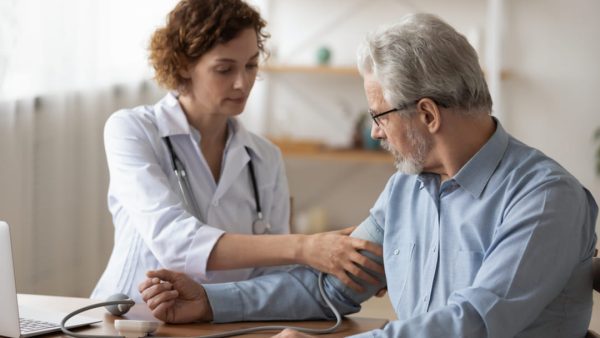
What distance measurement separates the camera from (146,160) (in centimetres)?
239

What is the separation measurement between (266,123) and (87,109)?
1861 mm

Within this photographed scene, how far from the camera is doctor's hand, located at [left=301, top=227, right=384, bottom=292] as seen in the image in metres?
1.99

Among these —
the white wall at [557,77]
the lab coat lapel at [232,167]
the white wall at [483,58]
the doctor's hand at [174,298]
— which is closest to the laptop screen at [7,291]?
the doctor's hand at [174,298]

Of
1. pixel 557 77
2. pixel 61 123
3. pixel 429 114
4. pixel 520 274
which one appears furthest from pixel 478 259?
pixel 557 77

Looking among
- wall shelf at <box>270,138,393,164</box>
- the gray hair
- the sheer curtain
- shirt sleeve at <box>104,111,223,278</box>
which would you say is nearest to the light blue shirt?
the gray hair

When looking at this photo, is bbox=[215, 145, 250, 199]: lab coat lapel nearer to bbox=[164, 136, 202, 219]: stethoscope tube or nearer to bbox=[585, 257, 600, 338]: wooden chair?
bbox=[164, 136, 202, 219]: stethoscope tube

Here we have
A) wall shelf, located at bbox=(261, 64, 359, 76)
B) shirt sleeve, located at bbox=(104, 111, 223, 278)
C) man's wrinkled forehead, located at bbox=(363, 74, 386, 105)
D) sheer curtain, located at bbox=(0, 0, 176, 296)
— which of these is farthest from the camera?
wall shelf, located at bbox=(261, 64, 359, 76)

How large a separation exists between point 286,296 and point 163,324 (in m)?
0.28

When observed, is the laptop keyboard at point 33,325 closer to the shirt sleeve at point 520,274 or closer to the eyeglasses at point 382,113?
the shirt sleeve at point 520,274

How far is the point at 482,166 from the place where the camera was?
176cm

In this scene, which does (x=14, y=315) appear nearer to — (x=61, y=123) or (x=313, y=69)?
(x=61, y=123)

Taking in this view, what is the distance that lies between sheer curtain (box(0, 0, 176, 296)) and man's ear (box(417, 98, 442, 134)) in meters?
1.86

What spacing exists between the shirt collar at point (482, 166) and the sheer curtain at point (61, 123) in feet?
6.30

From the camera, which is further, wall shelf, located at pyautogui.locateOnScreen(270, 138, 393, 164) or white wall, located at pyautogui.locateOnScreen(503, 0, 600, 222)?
white wall, located at pyautogui.locateOnScreen(503, 0, 600, 222)
